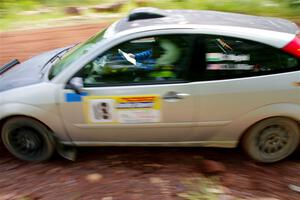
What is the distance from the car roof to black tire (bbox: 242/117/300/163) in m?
0.93

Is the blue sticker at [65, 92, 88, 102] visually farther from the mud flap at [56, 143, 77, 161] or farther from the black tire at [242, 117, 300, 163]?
the black tire at [242, 117, 300, 163]

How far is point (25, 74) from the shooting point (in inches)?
159

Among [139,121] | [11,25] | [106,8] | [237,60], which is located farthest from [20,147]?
[106,8]

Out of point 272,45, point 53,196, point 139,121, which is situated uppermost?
point 272,45

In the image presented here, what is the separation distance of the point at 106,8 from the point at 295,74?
728 centimetres

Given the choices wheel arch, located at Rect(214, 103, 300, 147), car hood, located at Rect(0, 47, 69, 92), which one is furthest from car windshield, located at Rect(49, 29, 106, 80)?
wheel arch, located at Rect(214, 103, 300, 147)

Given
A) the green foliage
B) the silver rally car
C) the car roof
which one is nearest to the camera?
the silver rally car

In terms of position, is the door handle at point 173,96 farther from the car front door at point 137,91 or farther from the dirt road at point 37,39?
the dirt road at point 37,39

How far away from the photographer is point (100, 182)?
3.71 meters

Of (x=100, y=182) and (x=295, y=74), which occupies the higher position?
(x=295, y=74)

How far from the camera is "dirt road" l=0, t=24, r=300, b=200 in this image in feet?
11.6

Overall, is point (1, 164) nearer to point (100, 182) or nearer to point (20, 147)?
point (20, 147)

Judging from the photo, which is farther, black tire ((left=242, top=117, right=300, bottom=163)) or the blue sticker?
black tire ((left=242, top=117, right=300, bottom=163))

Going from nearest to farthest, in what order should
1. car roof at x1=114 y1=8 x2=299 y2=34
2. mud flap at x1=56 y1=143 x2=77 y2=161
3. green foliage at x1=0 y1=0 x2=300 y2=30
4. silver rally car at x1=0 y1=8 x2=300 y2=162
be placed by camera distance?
silver rally car at x1=0 y1=8 x2=300 y2=162 → car roof at x1=114 y1=8 x2=299 y2=34 → mud flap at x1=56 y1=143 x2=77 y2=161 → green foliage at x1=0 y1=0 x2=300 y2=30
